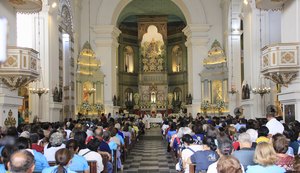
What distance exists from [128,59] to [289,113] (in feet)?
91.5

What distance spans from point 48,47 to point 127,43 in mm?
21564

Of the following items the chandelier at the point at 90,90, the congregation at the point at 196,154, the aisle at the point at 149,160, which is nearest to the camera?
the congregation at the point at 196,154

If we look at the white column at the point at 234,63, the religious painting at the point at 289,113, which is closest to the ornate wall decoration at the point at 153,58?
the white column at the point at 234,63

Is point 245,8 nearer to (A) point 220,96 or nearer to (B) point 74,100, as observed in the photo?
(A) point 220,96

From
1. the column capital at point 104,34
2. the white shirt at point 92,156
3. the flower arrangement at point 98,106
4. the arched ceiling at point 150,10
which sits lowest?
the white shirt at point 92,156

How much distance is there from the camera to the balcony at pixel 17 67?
14.8m

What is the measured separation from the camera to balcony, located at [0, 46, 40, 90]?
1478cm

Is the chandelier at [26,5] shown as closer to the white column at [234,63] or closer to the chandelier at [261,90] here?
the chandelier at [261,90]

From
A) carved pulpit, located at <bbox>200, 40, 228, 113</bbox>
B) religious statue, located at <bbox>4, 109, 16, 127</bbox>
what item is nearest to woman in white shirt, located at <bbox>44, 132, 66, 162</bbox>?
religious statue, located at <bbox>4, 109, 16, 127</bbox>

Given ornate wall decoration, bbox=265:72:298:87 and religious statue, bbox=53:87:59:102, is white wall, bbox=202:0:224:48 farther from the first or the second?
ornate wall decoration, bbox=265:72:298:87

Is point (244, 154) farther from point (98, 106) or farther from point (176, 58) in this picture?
point (176, 58)

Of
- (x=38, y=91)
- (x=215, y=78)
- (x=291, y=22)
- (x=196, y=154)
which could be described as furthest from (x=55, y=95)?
(x=196, y=154)

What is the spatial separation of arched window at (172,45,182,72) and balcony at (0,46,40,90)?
27.7 metres

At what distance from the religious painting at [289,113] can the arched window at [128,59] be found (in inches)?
1054
